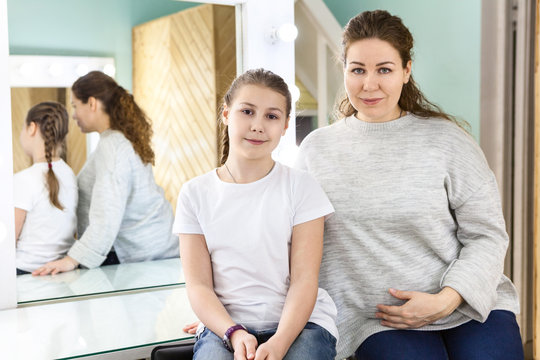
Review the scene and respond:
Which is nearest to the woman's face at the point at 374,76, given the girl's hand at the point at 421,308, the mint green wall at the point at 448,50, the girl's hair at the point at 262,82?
the girl's hair at the point at 262,82

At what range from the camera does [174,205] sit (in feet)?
5.07

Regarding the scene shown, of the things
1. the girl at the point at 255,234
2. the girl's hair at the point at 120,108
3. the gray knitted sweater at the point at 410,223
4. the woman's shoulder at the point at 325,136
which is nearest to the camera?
the girl at the point at 255,234

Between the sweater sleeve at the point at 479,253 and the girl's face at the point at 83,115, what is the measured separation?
858 millimetres

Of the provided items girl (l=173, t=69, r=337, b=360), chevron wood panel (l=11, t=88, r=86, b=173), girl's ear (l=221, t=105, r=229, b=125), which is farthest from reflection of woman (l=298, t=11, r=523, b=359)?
chevron wood panel (l=11, t=88, r=86, b=173)

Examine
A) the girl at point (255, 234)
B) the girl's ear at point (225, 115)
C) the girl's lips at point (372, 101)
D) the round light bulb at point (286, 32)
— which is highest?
the round light bulb at point (286, 32)

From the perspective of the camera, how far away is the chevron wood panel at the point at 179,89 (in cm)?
148

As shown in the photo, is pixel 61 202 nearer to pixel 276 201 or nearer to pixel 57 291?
pixel 57 291

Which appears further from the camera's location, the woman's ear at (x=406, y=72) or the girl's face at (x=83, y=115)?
the girl's face at (x=83, y=115)

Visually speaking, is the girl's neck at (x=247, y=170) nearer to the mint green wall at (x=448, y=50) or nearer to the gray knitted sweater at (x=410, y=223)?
the gray knitted sweater at (x=410, y=223)

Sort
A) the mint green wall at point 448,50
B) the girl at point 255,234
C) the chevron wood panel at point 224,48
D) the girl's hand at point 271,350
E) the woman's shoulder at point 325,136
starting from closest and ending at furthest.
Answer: the girl's hand at point 271,350 → the girl at point 255,234 → the woman's shoulder at point 325,136 → the chevron wood panel at point 224,48 → the mint green wall at point 448,50

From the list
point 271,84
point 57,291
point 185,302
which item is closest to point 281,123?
point 271,84

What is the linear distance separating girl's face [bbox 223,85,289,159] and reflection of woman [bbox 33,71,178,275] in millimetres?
422

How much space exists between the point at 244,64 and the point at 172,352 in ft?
2.62

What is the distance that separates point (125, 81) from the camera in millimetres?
1460
